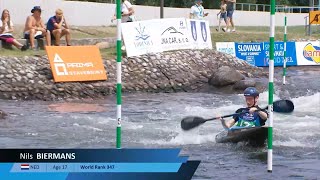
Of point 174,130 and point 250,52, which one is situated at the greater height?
point 250,52

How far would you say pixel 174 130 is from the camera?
1562 cm

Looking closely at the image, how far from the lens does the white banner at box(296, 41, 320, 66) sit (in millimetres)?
30391

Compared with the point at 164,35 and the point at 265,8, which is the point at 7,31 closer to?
the point at 164,35

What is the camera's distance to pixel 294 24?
5334 centimetres

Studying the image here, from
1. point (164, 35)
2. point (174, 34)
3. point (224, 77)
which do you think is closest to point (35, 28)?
point (164, 35)

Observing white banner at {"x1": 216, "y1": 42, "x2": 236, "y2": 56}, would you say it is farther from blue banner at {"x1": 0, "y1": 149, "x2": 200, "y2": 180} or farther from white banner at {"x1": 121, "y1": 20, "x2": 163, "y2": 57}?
blue banner at {"x1": 0, "y1": 149, "x2": 200, "y2": 180}

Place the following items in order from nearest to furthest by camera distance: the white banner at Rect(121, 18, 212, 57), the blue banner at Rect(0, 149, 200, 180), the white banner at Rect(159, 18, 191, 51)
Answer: the blue banner at Rect(0, 149, 200, 180) < the white banner at Rect(121, 18, 212, 57) < the white banner at Rect(159, 18, 191, 51)

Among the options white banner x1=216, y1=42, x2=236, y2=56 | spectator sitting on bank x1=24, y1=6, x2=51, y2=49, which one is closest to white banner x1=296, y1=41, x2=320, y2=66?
white banner x1=216, y1=42, x2=236, y2=56

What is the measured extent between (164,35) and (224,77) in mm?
2637

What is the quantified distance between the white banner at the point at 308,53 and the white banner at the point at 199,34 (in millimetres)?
4917

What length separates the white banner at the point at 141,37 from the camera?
23344 mm

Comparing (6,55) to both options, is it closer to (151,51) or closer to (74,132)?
(151,51)

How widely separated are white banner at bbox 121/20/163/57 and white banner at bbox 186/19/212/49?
5.62 feet

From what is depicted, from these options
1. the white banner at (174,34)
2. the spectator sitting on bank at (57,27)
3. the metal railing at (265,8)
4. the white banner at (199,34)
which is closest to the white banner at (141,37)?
the white banner at (174,34)
